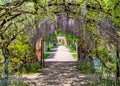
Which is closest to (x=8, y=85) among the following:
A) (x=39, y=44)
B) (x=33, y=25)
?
(x=33, y=25)

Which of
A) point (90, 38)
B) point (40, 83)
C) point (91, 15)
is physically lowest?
point (40, 83)

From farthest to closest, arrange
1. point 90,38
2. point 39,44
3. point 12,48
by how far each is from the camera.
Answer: point 39,44
point 12,48
point 90,38

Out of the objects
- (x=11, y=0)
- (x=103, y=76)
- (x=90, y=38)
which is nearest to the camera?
(x=11, y=0)

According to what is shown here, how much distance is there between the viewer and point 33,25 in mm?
9789

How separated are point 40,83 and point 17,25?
2492mm

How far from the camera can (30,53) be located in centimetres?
1711

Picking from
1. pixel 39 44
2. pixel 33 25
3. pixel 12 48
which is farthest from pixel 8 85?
pixel 39 44

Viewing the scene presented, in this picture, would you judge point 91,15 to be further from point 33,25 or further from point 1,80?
point 1,80

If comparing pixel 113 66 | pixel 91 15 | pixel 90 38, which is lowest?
pixel 113 66

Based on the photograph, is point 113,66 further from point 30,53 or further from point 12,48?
point 30,53

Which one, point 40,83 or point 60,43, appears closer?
point 40,83

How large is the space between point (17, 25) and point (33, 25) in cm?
138

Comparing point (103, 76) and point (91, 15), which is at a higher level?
point (91, 15)

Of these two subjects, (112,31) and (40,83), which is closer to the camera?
(112,31)
